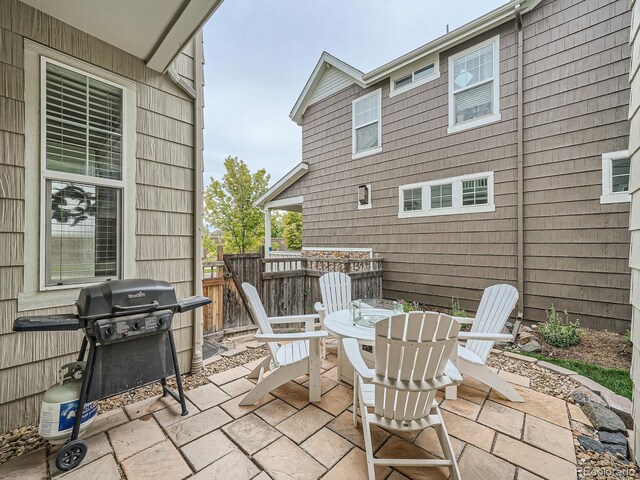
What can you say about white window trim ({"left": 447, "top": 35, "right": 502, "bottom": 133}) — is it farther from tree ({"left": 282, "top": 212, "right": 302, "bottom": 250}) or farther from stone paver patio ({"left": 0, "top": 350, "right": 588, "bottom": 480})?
tree ({"left": 282, "top": 212, "right": 302, "bottom": 250})

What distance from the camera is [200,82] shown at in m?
2.89

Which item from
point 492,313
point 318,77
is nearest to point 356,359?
point 492,313

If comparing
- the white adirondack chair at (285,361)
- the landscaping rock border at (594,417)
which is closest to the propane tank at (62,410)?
the white adirondack chair at (285,361)

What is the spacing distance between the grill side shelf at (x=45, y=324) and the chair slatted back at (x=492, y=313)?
308 cm

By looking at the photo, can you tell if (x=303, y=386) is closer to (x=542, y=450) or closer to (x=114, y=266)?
(x=542, y=450)

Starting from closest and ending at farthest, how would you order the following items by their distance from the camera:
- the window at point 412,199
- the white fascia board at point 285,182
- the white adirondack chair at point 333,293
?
the white adirondack chair at point 333,293 → the window at point 412,199 → the white fascia board at point 285,182

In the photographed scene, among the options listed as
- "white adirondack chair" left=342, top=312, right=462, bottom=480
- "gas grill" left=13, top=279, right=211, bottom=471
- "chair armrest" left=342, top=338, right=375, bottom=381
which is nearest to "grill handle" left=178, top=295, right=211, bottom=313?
"gas grill" left=13, top=279, right=211, bottom=471

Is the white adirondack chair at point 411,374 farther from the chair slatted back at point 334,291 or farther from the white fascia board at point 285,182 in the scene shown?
the white fascia board at point 285,182

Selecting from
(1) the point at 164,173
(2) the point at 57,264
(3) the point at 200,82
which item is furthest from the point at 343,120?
(2) the point at 57,264

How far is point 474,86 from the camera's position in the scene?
487 centimetres

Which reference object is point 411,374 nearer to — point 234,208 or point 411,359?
point 411,359

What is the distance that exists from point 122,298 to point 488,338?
2.71 m

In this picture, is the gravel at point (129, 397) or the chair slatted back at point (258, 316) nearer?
the gravel at point (129, 397)

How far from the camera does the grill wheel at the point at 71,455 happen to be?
1.56m
